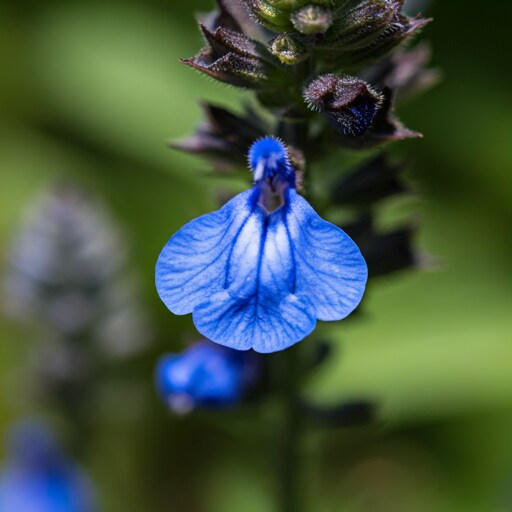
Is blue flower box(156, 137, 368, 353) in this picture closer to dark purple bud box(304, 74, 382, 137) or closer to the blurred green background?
dark purple bud box(304, 74, 382, 137)

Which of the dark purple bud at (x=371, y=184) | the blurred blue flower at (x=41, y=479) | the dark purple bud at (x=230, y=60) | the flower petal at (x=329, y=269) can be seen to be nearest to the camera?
the flower petal at (x=329, y=269)

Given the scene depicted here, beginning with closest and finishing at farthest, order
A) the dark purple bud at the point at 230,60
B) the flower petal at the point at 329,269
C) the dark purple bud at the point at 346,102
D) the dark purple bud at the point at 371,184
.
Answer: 1. the flower petal at the point at 329,269
2. the dark purple bud at the point at 346,102
3. the dark purple bud at the point at 230,60
4. the dark purple bud at the point at 371,184

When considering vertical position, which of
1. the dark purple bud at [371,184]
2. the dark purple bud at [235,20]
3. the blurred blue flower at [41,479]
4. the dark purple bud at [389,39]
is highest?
the dark purple bud at [235,20]

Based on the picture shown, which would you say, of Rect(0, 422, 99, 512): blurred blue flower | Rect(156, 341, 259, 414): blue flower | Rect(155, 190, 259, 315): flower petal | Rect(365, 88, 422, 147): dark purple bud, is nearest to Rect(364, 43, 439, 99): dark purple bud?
Rect(365, 88, 422, 147): dark purple bud

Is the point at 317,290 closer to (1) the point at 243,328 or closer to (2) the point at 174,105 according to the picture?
(1) the point at 243,328

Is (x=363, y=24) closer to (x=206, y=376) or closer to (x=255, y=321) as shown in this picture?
(x=255, y=321)

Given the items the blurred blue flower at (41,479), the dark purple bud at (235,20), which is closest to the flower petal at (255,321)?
the dark purple bud at (235,20)

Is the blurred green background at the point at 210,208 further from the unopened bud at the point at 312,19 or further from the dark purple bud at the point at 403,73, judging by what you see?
the unopened bud at the point at 312,19
